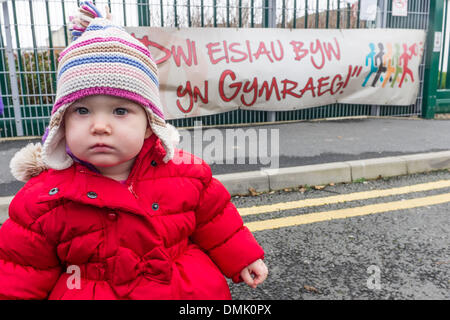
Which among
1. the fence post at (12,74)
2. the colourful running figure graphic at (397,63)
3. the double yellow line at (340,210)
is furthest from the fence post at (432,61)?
the fence post at (12,74)

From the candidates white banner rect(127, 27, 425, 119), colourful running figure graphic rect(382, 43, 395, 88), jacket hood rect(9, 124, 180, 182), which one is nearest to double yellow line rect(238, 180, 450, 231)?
jacket hood rect(9, 124, 180, 182)

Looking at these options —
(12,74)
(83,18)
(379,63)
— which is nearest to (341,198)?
(83,18)

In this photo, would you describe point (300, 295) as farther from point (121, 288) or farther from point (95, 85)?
point (95, 85)

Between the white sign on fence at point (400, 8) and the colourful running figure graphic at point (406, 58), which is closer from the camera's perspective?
the white sign on fence at point (400, 8)

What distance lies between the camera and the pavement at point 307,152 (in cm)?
366

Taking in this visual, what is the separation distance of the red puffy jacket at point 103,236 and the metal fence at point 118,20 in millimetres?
4929

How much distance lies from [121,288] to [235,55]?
568 cm

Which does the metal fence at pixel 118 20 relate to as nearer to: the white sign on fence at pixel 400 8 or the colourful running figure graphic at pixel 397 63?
the white sign on fence at pixel 400 8

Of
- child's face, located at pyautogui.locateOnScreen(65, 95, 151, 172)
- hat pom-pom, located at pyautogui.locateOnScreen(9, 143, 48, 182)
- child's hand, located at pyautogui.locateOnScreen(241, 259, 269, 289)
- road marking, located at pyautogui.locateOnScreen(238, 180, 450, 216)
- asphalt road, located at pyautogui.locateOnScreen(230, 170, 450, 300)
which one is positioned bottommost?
road marking, located at pyautogui.locateOnScreen(238, 180, 450, 216)

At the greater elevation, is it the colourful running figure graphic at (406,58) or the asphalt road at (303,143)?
the colourful running figure graphic at (406,58)

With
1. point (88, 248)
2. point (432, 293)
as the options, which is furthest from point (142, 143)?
point (432, 293)

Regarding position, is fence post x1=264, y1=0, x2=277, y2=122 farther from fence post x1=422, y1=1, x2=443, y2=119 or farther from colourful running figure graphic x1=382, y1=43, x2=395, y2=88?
fence post x1=422, y1=1, x2=443, y2=119

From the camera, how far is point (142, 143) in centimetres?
126

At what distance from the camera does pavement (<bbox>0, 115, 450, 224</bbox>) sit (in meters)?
3.66
